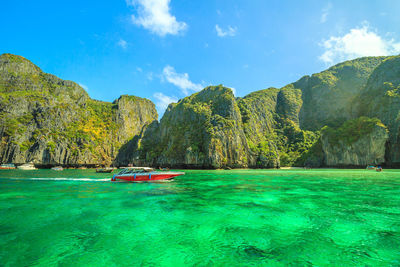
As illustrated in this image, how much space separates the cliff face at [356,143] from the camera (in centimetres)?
9088

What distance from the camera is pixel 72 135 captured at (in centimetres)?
14100

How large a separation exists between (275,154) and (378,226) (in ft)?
350

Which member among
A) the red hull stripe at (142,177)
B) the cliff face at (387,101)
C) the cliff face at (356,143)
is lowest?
the red hull stripe at (142,177)

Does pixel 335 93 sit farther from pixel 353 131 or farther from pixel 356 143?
pixel 356 143

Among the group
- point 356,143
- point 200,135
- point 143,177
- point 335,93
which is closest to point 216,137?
point 200,135

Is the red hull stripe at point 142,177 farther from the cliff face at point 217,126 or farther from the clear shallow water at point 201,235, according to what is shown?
the cliff face at point 217,126

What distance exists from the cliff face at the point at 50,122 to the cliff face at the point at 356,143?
162 metres

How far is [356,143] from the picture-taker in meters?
96.5

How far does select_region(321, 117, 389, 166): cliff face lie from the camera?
298 feet

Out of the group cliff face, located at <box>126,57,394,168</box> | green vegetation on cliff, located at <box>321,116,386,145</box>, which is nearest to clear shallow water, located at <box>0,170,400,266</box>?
cliff face, located at <box>126,57,394,168</box>

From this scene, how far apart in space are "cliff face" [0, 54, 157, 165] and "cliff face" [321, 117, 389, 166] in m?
162

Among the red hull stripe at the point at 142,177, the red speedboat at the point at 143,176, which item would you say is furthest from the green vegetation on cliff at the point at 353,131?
the red hull stripe at the point at 142,177

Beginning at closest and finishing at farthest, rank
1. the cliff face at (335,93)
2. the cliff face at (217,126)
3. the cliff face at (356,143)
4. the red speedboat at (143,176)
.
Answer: the red speedboat at (143,176)
the cliff face at (356,143)
the cliff face at (217,126)
the cliff face at (335,93)

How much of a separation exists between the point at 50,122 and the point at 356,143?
19225 cm
